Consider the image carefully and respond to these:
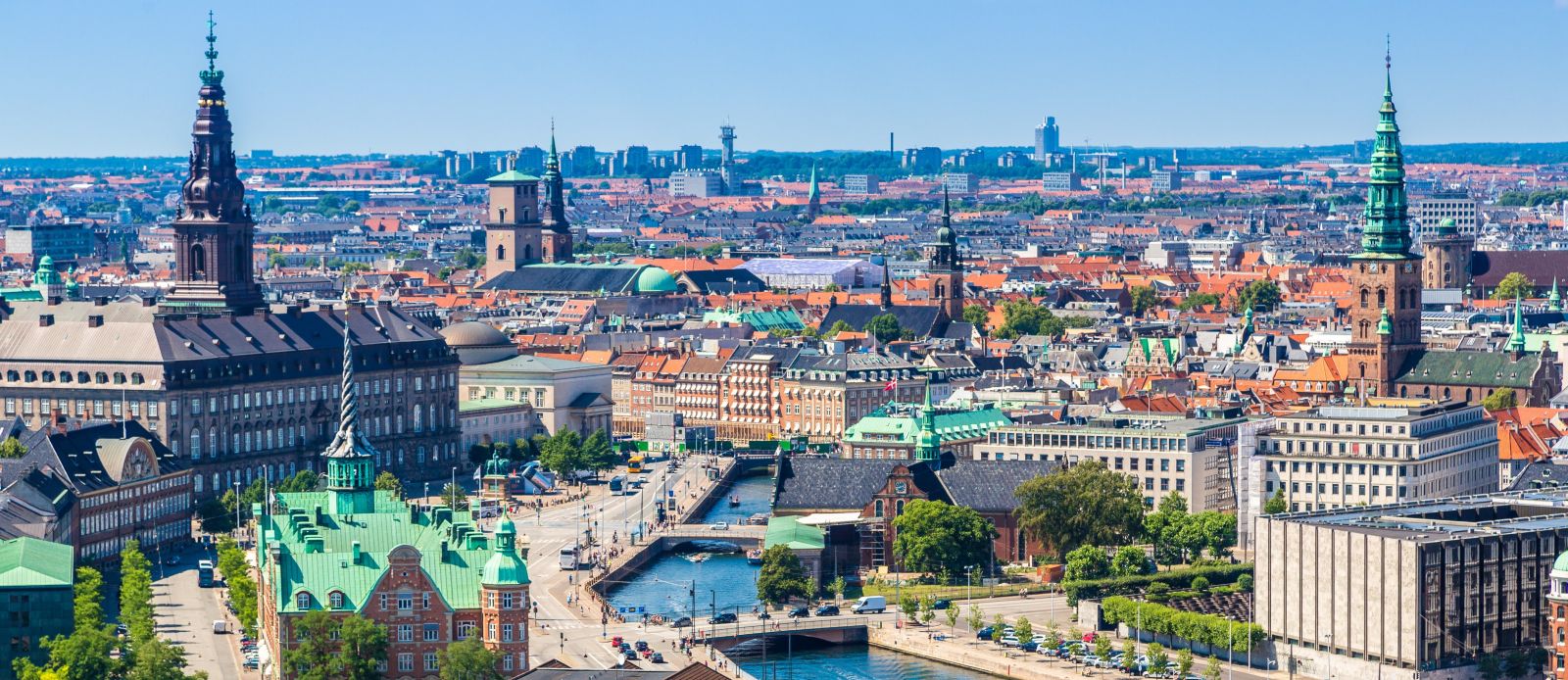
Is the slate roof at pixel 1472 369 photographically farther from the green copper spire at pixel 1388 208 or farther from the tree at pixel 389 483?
the tree at pixel 389 483

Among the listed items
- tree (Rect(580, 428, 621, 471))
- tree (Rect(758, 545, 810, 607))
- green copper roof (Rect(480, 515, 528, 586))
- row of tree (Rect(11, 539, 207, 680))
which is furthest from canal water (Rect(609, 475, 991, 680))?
row of tree (Rect(11, 539, 207, 680))

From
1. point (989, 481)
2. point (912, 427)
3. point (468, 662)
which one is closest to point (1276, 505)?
point (989, 481)

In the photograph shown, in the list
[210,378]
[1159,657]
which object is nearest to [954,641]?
[1159,657]

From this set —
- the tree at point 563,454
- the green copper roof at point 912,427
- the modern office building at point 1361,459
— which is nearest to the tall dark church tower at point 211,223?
the tree at point 563,454

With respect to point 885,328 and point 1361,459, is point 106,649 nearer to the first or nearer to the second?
point 1361,459

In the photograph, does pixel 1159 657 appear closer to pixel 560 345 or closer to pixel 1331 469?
pixel 1331 469

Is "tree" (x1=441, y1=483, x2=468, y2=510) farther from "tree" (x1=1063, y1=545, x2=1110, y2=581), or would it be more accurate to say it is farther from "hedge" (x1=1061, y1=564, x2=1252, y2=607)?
"hedge" (x1=1061, y1=564, x2=1252, y2=607)

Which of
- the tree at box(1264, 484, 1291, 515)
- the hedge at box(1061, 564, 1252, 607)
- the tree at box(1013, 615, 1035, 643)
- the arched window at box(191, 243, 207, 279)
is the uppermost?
the arched window at box(191, 243, 207, 279)
